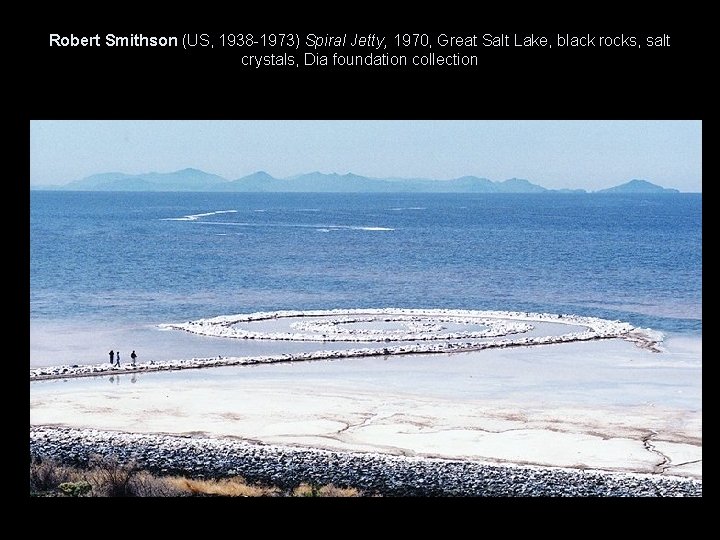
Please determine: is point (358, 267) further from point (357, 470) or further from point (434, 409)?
point (357, 470)

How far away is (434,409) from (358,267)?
201ft

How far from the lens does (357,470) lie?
21.3m

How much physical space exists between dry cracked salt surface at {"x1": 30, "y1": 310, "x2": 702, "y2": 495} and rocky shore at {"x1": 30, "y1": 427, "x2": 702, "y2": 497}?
125 mm

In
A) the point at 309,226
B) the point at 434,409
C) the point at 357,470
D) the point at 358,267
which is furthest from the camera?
the point at 309,226

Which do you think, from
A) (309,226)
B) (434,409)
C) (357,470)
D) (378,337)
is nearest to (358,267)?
(378,337)

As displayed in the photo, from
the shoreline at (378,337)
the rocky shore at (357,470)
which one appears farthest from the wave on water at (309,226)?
the rocky shore at (357,470)

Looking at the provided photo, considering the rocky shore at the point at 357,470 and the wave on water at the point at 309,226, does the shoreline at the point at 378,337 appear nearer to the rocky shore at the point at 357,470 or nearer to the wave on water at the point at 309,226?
the rocky shore at the point at 357,470

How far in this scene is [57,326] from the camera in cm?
5269

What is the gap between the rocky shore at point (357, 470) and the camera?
20453 mm

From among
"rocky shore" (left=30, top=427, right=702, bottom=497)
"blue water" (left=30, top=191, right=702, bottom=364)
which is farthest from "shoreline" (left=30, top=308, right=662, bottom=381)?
"rocky shore" (left=30, top=427, right=702, bottom=497)

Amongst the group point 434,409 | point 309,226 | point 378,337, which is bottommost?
point 434,409

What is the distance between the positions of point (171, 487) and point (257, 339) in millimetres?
24442

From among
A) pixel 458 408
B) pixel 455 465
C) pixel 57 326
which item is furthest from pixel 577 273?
pixel 455 465
